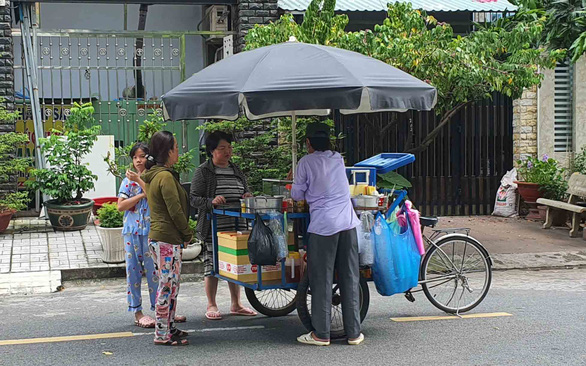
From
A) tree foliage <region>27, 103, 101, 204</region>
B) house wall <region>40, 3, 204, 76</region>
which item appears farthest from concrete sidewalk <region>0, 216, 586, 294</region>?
house wall <region>40, 3, 204, 76</region>

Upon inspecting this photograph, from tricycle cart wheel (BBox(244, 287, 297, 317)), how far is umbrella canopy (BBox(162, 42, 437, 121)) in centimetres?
191

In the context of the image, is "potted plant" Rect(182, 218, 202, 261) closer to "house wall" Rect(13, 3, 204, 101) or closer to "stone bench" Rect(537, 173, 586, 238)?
"house wall" Rect(13, 3, 204, 101)

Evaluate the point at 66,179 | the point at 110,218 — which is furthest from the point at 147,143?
the point at 66,179

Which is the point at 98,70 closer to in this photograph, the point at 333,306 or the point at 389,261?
the point at 333,306

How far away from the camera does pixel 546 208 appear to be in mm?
13531

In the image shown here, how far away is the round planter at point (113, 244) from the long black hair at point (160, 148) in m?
3.55

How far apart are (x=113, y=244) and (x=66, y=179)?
8.21 ft

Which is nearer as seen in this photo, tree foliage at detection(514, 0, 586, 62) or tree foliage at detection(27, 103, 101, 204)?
tree foliage at detection(27, 103, 101, 204)

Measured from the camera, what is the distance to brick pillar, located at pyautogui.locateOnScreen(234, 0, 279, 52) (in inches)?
530

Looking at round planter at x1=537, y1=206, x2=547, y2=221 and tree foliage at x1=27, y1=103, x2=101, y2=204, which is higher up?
tree foliage at x1=27, y1=103, x2=101, y2=204

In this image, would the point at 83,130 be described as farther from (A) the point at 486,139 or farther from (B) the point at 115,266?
(A) the point at 486,139

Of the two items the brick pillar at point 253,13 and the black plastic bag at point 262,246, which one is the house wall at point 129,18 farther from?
the black plastic bag at point 262,246

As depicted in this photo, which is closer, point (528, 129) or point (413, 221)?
point (413, 221)

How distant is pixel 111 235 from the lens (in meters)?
9.66
